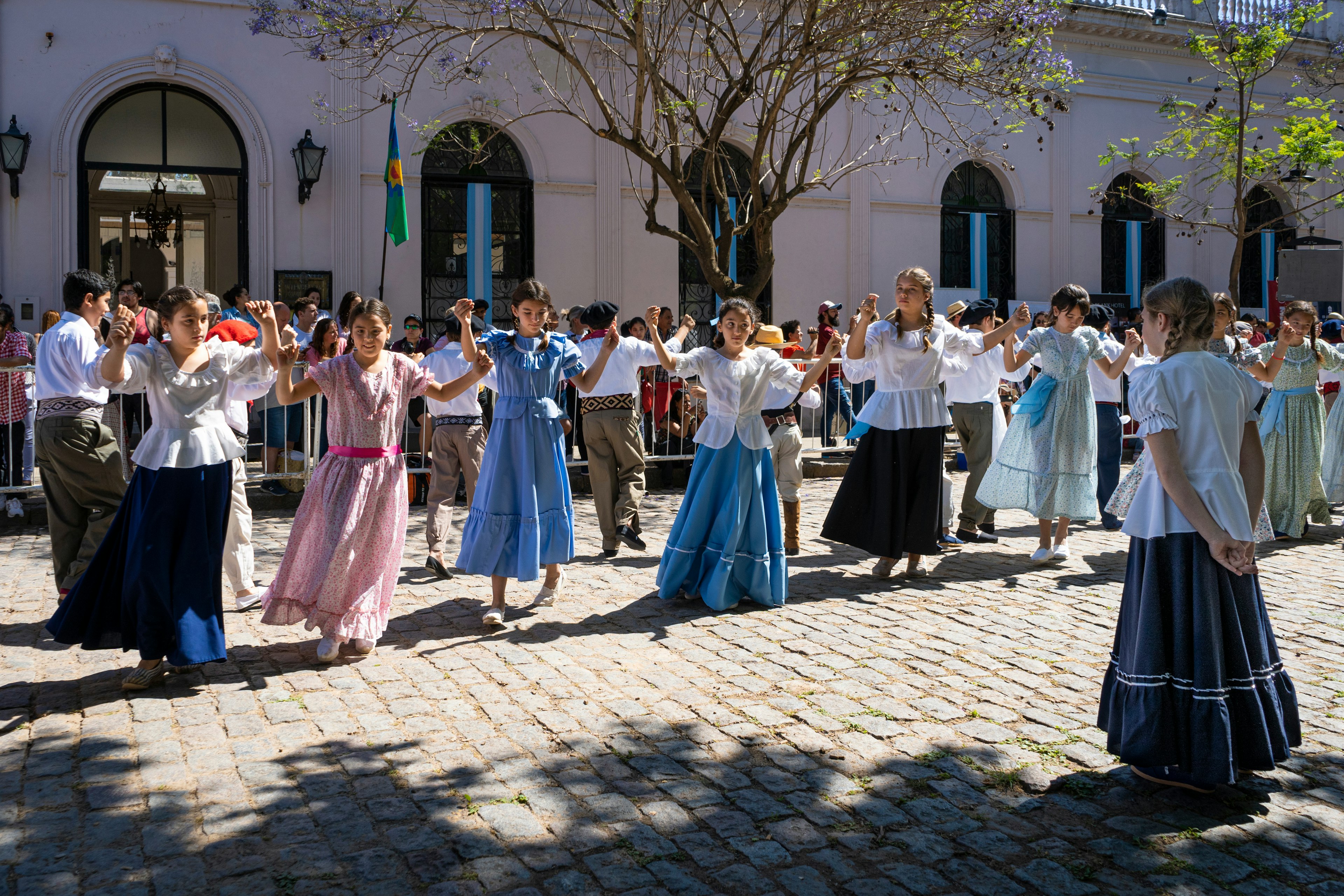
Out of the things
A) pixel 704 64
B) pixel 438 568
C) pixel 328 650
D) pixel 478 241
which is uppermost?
pixel 704 64

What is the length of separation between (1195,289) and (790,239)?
14.4 metres

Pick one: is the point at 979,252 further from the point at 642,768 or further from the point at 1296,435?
the point at 642,768

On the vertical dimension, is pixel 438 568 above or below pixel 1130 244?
below

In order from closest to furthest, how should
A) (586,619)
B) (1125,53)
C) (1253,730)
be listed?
(1253,730), (586,619), (1125,53)

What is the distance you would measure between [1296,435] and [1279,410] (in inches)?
9.6

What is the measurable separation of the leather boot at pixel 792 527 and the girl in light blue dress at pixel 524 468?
92.2 inches

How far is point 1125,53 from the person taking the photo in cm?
2016

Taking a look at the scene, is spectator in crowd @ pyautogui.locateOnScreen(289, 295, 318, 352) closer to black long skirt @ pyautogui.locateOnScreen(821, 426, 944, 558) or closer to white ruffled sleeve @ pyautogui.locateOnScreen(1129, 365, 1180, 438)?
black long skirt @ pyautogui.locateOnScreen(821, 426, 944, 558)

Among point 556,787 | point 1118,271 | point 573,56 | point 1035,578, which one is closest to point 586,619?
point 556,787

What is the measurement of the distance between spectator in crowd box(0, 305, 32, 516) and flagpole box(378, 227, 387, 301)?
5.65 m

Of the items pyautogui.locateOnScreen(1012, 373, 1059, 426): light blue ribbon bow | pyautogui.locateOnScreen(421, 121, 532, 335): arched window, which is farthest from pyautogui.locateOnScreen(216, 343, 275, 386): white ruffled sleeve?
pyautogui.locateOnScreen(421, 121, 532, 335): arched window

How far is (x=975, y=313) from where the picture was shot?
358 inches

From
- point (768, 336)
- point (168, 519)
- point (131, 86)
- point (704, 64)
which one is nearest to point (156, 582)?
point (168, 519)

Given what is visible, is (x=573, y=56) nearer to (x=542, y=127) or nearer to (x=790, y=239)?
(x=542, y=127)
